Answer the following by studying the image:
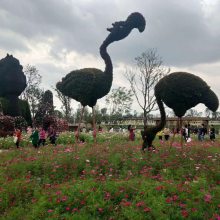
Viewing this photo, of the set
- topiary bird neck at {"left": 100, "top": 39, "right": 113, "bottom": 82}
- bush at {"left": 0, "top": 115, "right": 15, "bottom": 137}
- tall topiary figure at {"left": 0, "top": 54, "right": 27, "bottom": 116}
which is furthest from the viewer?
tall topiary figure at {"left": 0, "top": 54, "right": 27, "bottom": 116}

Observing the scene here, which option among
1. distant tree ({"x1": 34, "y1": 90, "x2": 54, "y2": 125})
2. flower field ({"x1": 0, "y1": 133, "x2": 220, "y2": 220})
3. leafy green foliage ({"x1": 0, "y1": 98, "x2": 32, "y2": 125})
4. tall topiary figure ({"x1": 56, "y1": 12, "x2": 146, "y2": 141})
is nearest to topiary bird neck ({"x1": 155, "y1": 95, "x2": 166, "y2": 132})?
flower field ({"x1": 0, "y1": 133, "x2": 220, "y2": 220})

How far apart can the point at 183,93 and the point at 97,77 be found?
4551mm

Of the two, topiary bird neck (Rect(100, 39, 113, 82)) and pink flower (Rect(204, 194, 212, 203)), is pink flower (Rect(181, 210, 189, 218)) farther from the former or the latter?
topiary bird neck (Rect(100, 39, 113, 82))

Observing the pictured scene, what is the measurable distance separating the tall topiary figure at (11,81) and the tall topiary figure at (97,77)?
1905cm

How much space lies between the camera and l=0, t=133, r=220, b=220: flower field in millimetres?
7457

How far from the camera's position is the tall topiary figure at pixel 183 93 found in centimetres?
1279

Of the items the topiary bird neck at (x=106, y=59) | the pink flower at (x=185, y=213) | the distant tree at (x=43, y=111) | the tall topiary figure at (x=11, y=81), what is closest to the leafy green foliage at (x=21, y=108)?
the tall topiary figure at (x=11, y=81)

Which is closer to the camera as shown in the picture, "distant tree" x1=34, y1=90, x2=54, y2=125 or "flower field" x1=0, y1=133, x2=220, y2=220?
"flower field" x1=0, y1=133, x2=220, y2=220

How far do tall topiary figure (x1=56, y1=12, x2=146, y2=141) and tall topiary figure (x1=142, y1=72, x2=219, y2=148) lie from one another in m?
3.58

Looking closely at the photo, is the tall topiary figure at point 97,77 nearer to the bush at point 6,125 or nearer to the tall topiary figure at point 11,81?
the bush at point 6,125

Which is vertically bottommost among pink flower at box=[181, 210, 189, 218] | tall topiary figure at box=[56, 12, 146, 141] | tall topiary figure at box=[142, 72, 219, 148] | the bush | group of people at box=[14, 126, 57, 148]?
pink flower at box=[181, 210, 189, 218]

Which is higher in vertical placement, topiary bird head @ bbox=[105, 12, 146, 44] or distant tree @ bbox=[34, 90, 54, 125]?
topiary bird head @ bbox=[105, 12, 146, 44]

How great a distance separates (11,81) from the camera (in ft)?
113

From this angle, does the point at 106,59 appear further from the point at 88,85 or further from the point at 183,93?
the point at 183,93
